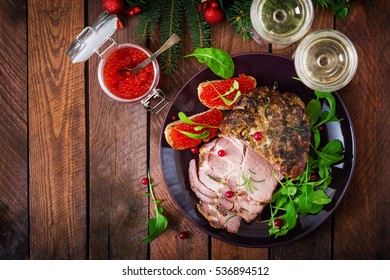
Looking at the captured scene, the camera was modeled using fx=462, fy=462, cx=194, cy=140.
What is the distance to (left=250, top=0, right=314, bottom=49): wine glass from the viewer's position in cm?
111

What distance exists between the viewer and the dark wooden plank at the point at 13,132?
1.25 metres

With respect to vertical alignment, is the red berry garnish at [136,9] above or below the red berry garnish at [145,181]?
above

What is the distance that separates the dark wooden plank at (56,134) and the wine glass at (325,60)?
586mm

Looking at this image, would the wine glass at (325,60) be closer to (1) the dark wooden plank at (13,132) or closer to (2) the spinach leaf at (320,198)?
(2) the spinach leaf at (320,198)

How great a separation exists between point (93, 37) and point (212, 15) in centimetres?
30

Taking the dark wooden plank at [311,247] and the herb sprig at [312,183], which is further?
the dark wooden plank at [311,247]

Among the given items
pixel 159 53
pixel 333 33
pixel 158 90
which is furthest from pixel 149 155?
pixel 333 33

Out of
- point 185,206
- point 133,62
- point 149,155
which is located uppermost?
point 133,62

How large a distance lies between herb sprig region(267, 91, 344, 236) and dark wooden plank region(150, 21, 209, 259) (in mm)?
218

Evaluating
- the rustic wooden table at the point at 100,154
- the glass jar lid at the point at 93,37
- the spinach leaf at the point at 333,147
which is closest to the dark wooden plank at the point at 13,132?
the rustic wooden table at the point at 100,154

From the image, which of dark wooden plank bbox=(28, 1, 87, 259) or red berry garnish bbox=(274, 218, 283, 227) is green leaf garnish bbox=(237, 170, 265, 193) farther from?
dark wooden plank bbox=(28, 1, 87, 259)

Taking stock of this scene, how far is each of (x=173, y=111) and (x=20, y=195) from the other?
49 cm

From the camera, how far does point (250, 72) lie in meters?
1.18
